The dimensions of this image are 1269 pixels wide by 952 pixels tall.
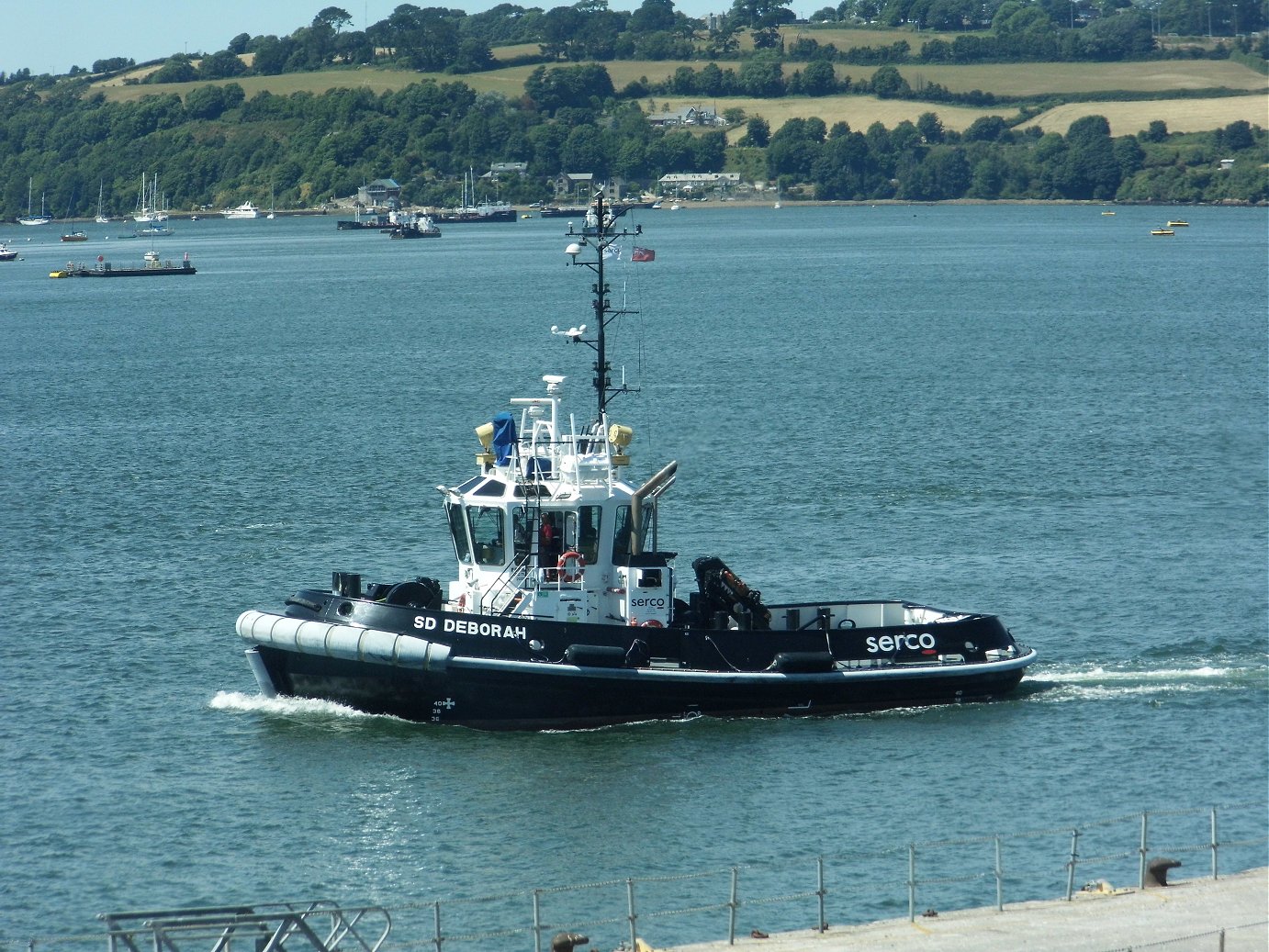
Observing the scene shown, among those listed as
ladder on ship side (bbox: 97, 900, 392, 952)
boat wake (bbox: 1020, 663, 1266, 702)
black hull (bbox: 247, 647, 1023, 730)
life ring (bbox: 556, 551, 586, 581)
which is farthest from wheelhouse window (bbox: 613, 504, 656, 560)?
ladder on ship side (bbox: 97, 900, 392, 952)

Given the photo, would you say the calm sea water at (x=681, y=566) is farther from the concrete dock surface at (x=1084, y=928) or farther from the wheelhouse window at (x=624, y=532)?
the concrete dock surface at (x=1084, y=928)

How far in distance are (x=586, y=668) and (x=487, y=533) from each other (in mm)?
3101

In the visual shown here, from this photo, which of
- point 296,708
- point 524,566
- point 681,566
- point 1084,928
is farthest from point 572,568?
point 1084,928

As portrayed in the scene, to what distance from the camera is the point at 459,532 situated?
3144cm

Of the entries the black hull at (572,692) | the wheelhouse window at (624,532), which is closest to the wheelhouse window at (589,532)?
the wheelhouse window at (624,532)

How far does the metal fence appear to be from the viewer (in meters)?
22.3

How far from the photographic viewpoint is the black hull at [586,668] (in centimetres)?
3003

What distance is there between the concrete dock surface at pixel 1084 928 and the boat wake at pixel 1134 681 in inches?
461

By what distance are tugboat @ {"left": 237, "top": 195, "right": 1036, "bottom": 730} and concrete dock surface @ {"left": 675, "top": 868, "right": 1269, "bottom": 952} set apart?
10.5 m

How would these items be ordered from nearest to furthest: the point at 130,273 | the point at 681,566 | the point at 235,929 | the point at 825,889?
1. the point at 235,929
2. the point at 825,889
3. the point at 681,566
4. the point at 130,273

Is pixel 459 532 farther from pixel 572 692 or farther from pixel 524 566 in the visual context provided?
pixel 572 692

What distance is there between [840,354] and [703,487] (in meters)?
37.3

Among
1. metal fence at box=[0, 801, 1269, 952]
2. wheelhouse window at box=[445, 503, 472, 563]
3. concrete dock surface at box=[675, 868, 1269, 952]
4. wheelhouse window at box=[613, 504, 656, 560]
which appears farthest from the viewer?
wheelhouse window at box=[445, 503, 472, 563]

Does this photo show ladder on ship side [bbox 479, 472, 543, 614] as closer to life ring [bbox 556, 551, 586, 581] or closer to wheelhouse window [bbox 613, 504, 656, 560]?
life ring [bbox 556, 551, 586, 581]
